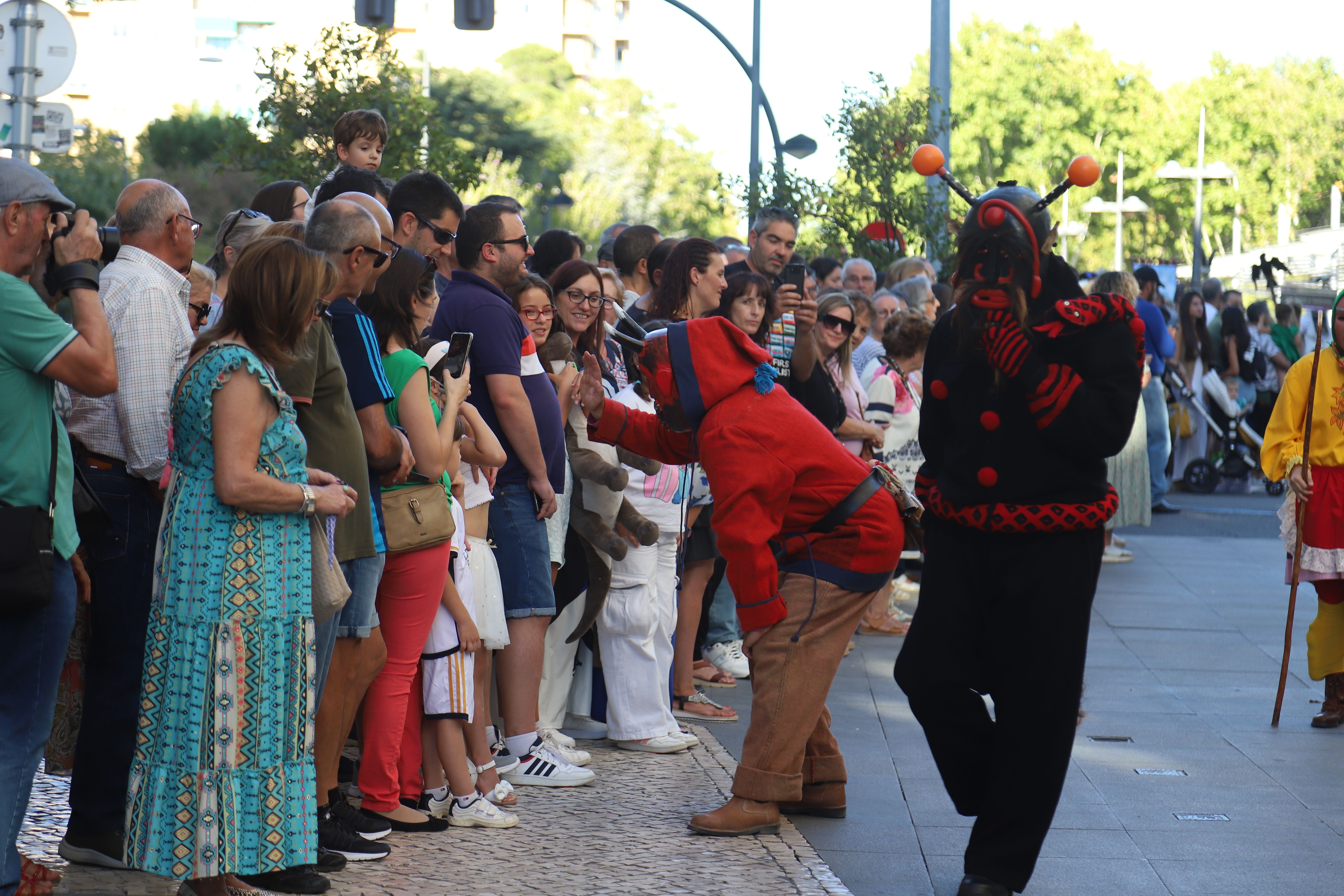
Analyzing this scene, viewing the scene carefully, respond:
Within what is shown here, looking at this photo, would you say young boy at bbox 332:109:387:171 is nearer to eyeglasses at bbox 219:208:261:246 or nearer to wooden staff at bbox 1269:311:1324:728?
eyeglasses at bbox 219:208:261:246

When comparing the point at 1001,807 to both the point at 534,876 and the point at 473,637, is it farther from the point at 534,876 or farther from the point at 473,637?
the point at 473,637

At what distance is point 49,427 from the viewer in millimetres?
3854

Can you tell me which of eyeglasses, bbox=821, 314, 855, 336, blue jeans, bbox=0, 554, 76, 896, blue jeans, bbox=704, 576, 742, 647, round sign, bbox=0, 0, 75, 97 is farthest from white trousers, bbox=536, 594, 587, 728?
round sign, bbox=0, 0, 75, 97

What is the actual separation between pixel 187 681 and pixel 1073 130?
62.9 meters

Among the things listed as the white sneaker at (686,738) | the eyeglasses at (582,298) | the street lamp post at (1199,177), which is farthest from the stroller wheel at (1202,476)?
the eyeglasses at (582,298)

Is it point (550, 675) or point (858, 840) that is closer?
point (858, 840)

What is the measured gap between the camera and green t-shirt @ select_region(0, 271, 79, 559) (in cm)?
370

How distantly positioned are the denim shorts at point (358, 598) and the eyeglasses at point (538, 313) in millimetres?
1752

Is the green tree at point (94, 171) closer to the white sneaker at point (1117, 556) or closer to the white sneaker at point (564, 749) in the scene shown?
the white sneaker at point (1117, 556)

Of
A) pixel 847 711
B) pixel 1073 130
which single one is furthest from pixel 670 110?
pixel 847 711

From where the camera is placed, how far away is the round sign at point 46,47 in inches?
318

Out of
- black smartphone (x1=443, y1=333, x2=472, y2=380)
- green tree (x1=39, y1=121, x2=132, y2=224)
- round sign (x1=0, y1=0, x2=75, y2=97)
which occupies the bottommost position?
black smartphone (x1=443, y1=333, x2=472, y2=380)

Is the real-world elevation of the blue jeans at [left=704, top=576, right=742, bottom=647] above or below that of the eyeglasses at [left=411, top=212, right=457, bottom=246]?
below

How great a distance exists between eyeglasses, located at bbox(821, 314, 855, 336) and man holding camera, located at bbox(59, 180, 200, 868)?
452cm
